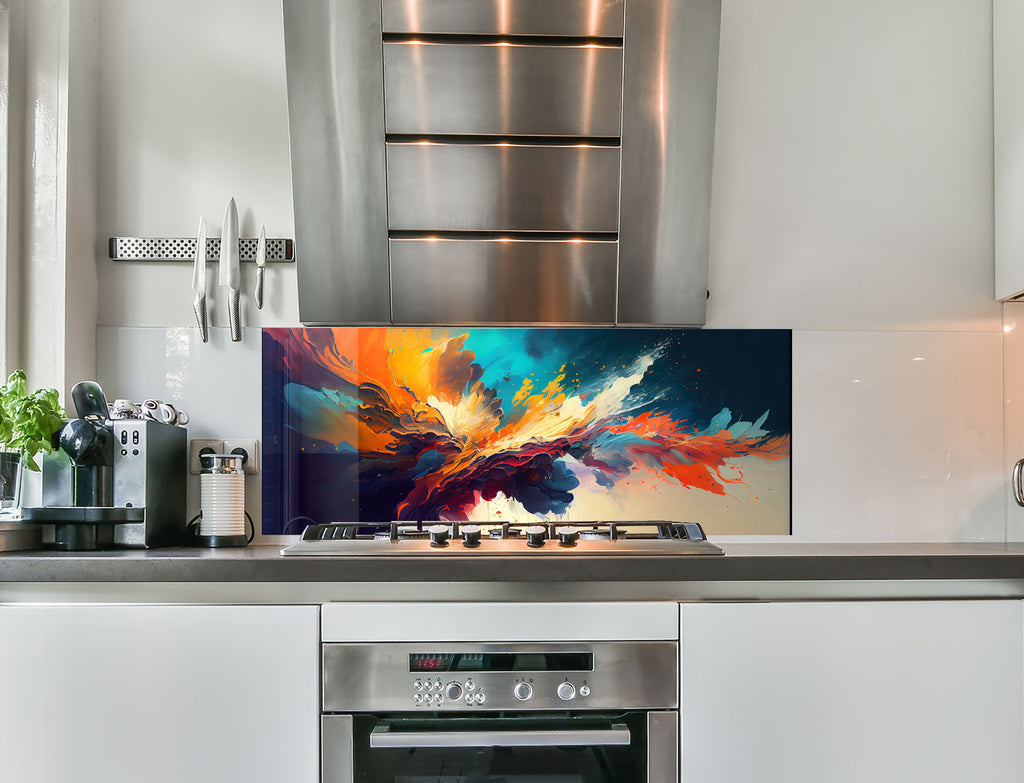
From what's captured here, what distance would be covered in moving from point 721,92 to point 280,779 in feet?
6.17

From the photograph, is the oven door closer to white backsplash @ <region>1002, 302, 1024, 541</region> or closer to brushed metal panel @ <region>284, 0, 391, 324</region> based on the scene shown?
brushed metal panel @ <region>284, 0, 391, 324</region>

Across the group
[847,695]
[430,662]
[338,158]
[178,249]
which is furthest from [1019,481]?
[178,249]

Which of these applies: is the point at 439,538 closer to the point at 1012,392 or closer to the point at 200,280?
the point at 200,280

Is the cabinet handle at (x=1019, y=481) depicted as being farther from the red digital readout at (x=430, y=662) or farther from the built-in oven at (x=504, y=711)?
the red digital readout at (x=430, y=662)

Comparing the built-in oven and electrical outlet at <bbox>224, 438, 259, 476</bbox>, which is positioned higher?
electrical outlet at <bbox>224, 438, 259, 476</bbox>

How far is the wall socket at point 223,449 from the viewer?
6.56 ft

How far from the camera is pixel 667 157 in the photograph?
187 cm

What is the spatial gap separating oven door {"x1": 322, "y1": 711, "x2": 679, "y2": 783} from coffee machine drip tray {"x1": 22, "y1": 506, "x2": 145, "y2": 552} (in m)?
0.63

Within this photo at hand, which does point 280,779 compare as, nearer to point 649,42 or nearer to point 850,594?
point 850,594

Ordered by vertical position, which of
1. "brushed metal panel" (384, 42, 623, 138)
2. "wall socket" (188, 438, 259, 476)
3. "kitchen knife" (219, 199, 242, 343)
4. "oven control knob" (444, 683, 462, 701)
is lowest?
"oven control knob" (444, 683, 462, 701)

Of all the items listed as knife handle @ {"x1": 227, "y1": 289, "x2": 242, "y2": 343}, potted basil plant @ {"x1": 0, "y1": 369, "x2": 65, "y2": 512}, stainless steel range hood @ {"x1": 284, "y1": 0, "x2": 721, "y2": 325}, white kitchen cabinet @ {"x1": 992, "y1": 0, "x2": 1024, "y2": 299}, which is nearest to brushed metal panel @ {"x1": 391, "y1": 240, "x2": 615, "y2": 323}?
stainless steel range hood @ {"x1": 284, "y1": 0, "x2": 721, "y2": 325}

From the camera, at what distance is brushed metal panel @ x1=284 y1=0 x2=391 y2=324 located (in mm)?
1802

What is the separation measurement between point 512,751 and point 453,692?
0.15 metres

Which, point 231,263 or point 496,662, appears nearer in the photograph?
point 496,662
